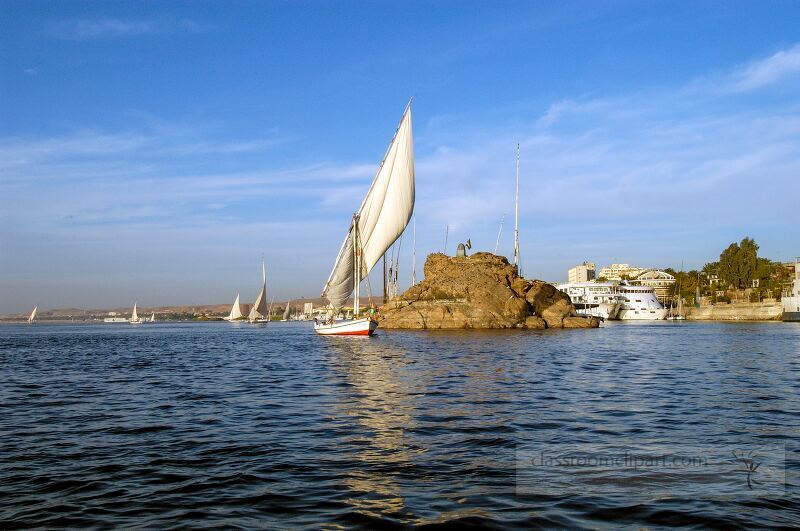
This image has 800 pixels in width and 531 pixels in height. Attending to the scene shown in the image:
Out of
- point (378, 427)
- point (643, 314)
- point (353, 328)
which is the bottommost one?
point (378, 427)

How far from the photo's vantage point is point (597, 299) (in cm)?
15388

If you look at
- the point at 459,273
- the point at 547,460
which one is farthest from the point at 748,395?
the point at 459,273

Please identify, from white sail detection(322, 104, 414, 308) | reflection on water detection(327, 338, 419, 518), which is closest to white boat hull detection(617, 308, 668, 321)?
white sail detection(322, 104, 414, 308)

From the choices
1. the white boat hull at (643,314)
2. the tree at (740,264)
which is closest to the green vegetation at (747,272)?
the tree at (740,264)

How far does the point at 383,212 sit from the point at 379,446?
164 ft

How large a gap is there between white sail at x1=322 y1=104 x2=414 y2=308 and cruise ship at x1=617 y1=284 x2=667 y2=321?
10606cm

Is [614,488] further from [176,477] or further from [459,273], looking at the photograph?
[459,273]

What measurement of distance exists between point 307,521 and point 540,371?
70.8 feet

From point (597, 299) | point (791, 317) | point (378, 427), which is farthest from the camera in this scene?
point (597, 299)

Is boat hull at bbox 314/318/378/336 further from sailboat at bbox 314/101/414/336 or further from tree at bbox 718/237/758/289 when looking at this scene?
tree at bbox 718/237/758/289

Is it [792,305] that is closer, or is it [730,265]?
[792,305]

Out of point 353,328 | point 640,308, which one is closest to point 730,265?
point 640,308

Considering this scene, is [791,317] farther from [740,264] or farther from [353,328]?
[353,328]

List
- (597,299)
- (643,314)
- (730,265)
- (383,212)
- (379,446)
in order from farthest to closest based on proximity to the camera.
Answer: (730,265)
(597,299)
(643,314)
(383,212)
(379,446)
